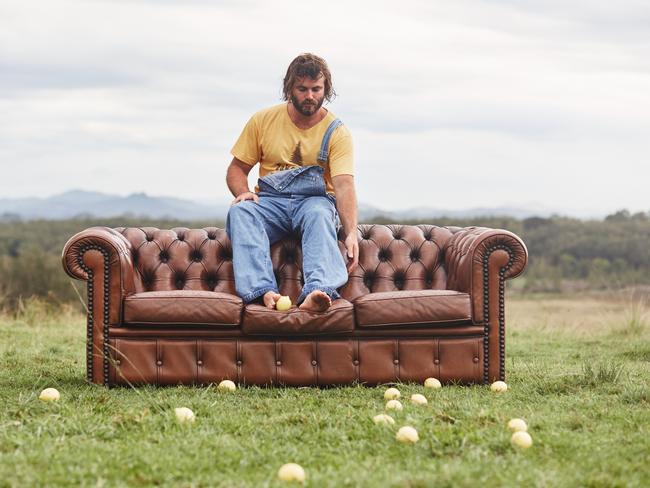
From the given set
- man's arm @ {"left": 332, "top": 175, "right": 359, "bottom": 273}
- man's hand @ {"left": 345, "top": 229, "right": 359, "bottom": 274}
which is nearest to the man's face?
man's arm @ {"left": 332, "top": 175, "right": 359, "bottom": 273}

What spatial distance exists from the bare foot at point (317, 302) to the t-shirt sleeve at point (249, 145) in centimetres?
123

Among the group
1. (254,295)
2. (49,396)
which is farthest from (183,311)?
(49,396)

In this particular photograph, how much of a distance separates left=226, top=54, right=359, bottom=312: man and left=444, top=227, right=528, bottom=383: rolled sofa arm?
0.73m

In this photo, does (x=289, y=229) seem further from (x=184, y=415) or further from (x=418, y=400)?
(x=184, y=415)

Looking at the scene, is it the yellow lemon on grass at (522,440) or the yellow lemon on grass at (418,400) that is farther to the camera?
the yellow lemon on grass at (418,400)

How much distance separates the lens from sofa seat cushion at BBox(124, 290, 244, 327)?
470cm

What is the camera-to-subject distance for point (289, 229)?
5.41m

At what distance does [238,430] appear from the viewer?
3.52 m

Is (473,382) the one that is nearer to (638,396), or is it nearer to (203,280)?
(638,396)

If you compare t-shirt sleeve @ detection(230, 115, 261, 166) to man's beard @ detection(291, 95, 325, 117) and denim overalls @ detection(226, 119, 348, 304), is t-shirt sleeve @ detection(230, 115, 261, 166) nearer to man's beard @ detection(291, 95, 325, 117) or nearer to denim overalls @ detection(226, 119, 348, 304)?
denim overalls @ detection(226, 119, 348, 304)

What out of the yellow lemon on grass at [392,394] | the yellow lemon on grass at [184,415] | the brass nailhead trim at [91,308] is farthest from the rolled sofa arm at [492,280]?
Result: the brass nailhead trim at [91,308]

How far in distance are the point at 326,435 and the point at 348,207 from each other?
2.02 metres

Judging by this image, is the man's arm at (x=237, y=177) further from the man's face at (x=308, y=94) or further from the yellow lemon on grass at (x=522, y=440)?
the yellow lemon on grass at (x=522, y=440)

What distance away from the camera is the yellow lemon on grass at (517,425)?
3414 millimetres
